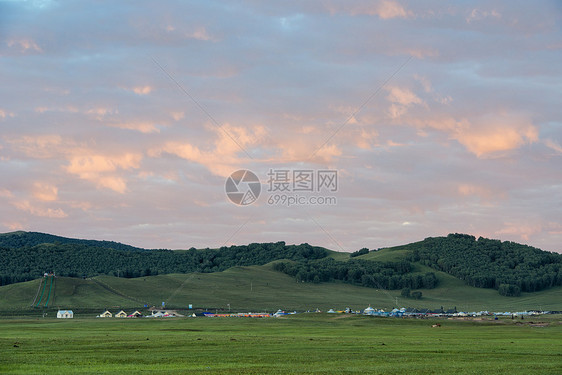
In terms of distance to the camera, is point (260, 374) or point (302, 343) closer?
point (260, 374)

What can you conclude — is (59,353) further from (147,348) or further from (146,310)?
(146,310)

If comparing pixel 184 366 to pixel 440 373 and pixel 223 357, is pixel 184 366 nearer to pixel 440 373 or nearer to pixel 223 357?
pixel 223 357

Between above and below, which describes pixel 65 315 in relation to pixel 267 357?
above

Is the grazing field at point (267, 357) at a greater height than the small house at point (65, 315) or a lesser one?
lesser

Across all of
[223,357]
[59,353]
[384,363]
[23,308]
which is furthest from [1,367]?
[23,308]

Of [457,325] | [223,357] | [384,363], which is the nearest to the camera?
[384,363]

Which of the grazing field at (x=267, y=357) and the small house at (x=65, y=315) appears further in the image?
the small house at (x=65, y=315)

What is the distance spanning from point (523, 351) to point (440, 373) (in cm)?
2227

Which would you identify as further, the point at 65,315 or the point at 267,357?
the point at 65,315

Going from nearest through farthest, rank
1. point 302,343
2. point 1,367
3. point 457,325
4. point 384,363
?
point 1,367
point 384,363
point 302,343
point 457,325

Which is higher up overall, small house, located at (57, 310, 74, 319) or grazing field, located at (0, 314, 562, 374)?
small house, located at (57, 310, 74, 319)

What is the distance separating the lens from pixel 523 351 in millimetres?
65062

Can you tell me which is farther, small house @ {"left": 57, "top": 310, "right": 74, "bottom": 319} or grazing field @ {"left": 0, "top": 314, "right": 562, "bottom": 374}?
small house @ {"left": 57, "top": 310, "right": 74, "bottom": 319}

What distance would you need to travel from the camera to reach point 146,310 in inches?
7485
